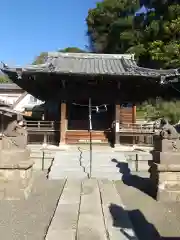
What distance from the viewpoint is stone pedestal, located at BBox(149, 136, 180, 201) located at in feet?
25.8

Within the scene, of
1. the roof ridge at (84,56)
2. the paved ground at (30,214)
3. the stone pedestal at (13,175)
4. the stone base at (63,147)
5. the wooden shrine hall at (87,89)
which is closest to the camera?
the paved ground at (30,214)

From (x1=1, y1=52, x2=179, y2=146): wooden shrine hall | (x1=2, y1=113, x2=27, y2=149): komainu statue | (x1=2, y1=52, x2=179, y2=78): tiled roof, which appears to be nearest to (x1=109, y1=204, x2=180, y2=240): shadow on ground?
(x1=2, y1=113, x2=27, y2=149): komainu statue

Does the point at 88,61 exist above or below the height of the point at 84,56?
Answer: below

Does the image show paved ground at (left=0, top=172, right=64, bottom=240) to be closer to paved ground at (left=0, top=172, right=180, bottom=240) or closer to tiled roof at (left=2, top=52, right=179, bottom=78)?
paved ground at (left=0, top=172, right=180, bottom=240)

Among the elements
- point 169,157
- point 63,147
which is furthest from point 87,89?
point 169,157

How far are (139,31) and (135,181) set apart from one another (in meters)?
24.9

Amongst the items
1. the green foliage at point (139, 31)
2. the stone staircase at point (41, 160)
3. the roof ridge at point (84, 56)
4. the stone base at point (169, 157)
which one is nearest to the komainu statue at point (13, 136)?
the stone staircase at point (41, 160)

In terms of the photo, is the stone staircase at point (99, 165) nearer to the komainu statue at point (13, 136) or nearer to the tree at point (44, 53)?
the komainu statue at point (13, 136)

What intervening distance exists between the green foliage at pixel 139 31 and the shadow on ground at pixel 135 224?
19.8 m

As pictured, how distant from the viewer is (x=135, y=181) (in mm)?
10039

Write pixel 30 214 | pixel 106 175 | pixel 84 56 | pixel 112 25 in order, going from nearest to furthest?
pixel 30 214
pixel 106 175
pixel 84 56
pixel 112 25

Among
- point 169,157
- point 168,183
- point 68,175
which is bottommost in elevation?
point 68,175

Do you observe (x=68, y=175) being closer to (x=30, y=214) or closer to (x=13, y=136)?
(x=13, y=136)

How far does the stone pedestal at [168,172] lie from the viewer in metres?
7.86
